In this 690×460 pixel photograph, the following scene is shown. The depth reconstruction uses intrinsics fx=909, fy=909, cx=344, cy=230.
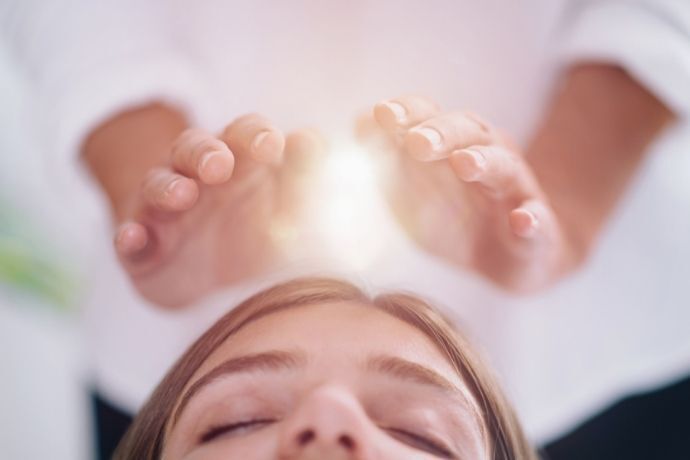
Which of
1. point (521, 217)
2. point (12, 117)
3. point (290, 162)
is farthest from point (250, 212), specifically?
point (12, 117)

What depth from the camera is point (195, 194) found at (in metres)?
0.44

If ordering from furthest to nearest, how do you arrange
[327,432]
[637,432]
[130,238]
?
1. [637,432]
2. [130,238]
3. [327,432]

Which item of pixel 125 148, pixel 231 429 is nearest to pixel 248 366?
pixel 231 429

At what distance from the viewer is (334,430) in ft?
1.14

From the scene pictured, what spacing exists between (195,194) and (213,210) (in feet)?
0.27

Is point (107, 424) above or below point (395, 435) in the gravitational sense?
below

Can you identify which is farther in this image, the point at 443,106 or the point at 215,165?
the point at 443,106

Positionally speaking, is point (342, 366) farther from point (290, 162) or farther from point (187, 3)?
point (187, 3)

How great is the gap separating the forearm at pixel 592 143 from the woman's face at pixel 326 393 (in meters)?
0.24

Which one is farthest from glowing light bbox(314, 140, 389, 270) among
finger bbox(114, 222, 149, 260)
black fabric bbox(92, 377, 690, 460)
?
black fabric bbox(92, 377, 690, 460)

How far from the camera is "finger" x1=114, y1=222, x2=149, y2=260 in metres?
0.45


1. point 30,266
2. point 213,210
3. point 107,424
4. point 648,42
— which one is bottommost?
point 107,424

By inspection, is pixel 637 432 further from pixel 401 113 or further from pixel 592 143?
pixel 401 113

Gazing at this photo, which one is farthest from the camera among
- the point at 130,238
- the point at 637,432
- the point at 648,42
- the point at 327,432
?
the point at 637,432
